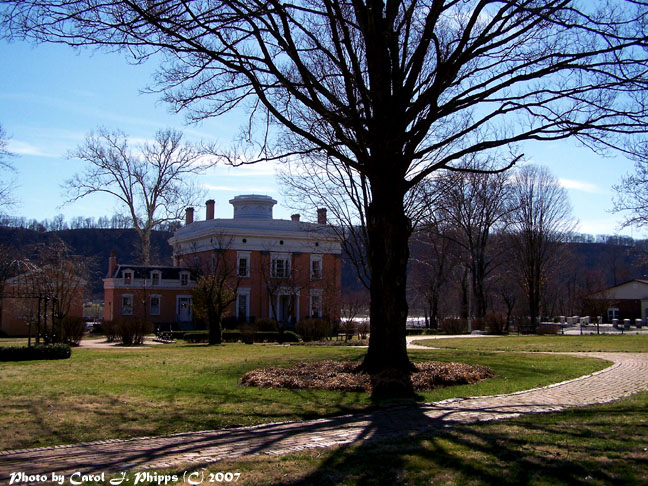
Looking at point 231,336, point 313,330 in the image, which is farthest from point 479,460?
point 231,336

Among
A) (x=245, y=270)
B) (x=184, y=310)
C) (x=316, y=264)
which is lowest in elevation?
(x=184, y=310)

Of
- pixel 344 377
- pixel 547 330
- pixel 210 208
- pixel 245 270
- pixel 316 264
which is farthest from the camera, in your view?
pixel 210 208

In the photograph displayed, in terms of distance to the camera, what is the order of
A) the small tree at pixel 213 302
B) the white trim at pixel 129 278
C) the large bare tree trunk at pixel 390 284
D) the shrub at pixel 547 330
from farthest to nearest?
the white trim at pixel 129 278 → the shrub at pixel 547 330 → the small tree at pixel 213 302 → the large bare tree trunk at pixel 390 284

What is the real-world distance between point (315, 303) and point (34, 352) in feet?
112

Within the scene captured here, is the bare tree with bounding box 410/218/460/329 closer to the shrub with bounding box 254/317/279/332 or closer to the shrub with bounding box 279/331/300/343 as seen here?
the shrub with bounding box 254/317/279/332

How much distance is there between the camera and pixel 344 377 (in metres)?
11.0

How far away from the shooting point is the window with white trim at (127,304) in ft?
153

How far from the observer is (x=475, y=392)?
1025 centimetres

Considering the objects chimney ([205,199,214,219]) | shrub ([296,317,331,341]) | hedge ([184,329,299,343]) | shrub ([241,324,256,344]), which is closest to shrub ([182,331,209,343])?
hedge ([184,329,299,343])

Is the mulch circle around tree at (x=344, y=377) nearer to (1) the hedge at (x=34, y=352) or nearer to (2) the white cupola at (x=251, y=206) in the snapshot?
(1) the hedge at (x=34, y=352)

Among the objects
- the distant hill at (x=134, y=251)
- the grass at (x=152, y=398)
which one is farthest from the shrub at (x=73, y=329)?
the distant hill at (x=134, y=251)

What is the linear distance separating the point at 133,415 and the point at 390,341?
4778mm

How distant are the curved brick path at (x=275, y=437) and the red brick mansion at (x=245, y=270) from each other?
3521 centimetres

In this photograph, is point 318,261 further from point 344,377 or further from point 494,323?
point 344,377
